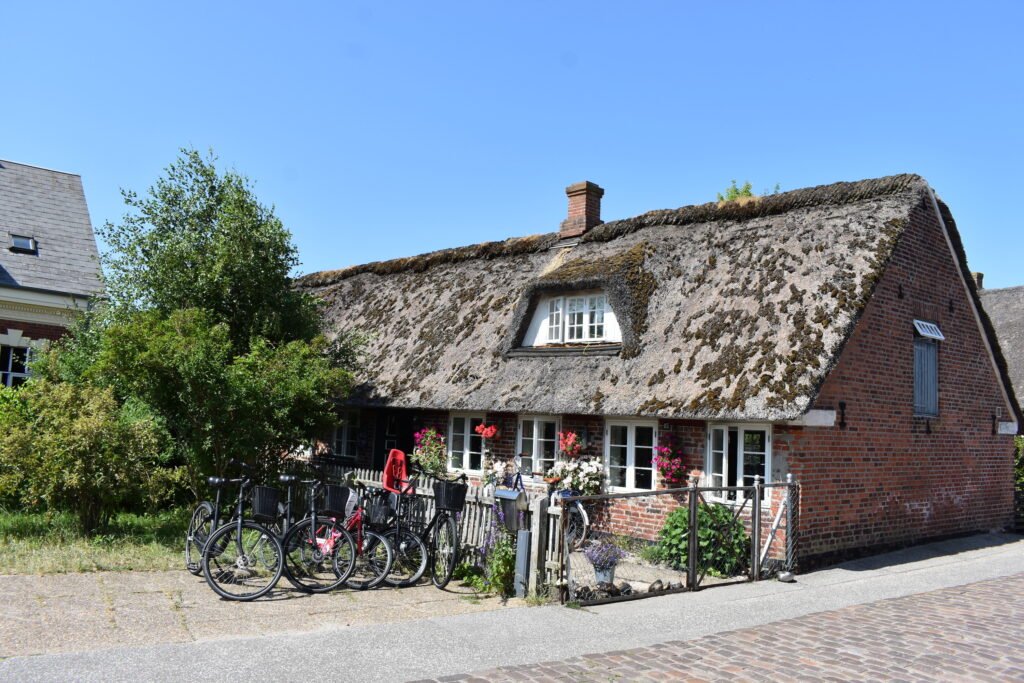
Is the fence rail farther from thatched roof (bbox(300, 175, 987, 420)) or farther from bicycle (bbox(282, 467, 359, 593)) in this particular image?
bicycle (bbox(282, 467, 359, 593))

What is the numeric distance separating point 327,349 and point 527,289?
166 inches

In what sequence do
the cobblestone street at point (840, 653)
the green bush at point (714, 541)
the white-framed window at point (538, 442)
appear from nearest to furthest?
the cobblestone street at point (840, 653), the green bush at point (714, 541), the white-framed window at point (538, 442)

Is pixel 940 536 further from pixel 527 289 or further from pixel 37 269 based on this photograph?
pixel 37 269

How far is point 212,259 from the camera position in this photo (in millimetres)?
15031

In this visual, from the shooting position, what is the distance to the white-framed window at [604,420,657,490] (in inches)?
535

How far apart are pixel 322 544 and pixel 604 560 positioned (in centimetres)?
327

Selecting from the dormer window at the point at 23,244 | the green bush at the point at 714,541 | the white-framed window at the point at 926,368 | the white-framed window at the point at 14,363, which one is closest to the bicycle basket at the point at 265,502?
the green bush at the point at 714,541

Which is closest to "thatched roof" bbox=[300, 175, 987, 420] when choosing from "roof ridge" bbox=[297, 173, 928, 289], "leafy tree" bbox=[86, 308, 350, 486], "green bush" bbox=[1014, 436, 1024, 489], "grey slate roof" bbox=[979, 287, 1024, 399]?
"roof ridge" bbox=[297, 173, 928, 289]

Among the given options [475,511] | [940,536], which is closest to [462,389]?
[475,511]

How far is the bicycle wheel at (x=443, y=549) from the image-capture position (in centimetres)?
991

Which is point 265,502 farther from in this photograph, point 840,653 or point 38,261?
point 38,261

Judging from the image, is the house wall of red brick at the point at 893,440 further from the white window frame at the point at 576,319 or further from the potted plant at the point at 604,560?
the potted plant at the point at 604,560

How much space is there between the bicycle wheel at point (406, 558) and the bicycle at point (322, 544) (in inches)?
22.3

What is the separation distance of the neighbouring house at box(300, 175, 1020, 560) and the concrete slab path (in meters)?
2.06
